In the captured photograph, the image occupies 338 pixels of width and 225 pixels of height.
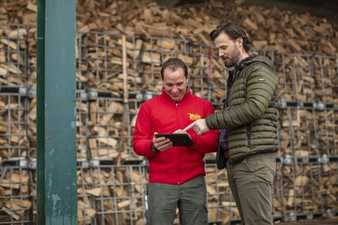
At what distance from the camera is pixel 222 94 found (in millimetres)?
6328

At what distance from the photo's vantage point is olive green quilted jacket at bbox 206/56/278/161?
2.84m

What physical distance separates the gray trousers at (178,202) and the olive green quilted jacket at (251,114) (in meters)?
0.31

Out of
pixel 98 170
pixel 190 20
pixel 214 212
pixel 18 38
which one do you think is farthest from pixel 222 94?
pixel 18 38

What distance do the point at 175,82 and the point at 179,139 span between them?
1.16 ft

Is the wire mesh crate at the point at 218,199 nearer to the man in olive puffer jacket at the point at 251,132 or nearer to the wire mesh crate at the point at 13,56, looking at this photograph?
the wire mesh crate at the point at 13,56

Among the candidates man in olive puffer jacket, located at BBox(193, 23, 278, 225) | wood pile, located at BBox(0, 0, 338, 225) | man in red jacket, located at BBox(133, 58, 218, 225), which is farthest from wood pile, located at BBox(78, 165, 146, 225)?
man in olive puffer jacket, located at BBox(193, 23, 278, 225)

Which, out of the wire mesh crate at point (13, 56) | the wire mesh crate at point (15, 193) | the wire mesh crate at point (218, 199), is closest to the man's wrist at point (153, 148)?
the wire mesh crate at point (15, 193)

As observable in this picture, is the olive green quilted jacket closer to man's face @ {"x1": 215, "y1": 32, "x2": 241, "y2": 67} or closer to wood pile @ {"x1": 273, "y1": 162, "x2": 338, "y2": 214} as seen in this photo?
man's face @ {"x1": 215, "y1": 32, "x2": 241, "y2": 67}

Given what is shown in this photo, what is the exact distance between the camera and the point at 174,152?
310 cm

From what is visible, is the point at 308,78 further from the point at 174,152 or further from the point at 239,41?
the point at 174,152

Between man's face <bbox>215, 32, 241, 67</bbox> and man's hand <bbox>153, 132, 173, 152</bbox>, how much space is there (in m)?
0.57

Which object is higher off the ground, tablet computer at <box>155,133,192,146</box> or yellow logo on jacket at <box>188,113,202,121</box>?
yellow logo on jacket at <box>188,113,202,121</box>

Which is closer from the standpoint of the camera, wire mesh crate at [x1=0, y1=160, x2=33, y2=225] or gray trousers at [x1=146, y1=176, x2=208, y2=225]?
gray trousers at [x1=146, y1=176, x2=208, y2=225]

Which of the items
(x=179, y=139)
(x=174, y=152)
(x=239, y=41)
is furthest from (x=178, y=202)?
(x=239, y=41)
